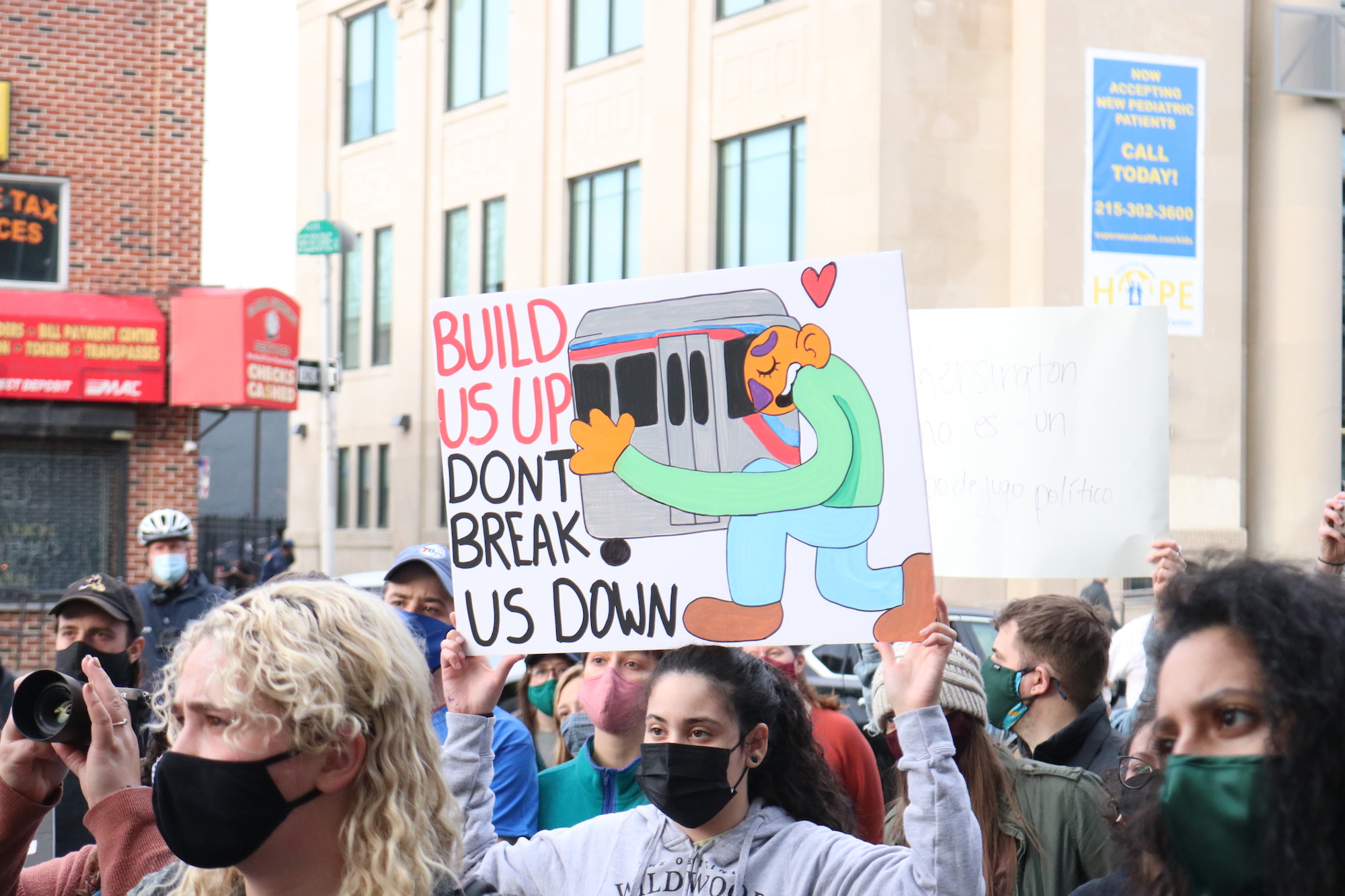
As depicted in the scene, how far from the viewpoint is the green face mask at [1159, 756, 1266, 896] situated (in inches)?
74.9

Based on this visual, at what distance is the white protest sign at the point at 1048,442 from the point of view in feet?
18.7

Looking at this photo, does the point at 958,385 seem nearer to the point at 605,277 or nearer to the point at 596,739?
the point at 596,739

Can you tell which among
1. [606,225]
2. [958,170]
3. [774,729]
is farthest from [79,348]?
[774,729]

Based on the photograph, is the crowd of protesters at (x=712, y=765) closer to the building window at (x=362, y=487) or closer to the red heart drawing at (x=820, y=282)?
the red heart drawing at (x=820, y=282)

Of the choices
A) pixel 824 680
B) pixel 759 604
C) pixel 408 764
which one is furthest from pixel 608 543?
pixel 824 680

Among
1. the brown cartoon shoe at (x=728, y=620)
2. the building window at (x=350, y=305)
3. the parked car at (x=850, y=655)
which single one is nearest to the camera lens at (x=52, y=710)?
the brown cartoon shoe at (x=728, y=620)

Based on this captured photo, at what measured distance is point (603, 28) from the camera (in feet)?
82.2

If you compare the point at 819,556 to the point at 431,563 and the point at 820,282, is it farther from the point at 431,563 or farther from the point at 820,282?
the point at 431,563

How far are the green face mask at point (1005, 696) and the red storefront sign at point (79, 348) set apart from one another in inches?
555

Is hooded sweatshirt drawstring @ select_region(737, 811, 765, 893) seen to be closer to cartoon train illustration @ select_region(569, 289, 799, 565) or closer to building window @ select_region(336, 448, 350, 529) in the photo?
cartoon train illustration @ select_region(569, 289, 799, 565)

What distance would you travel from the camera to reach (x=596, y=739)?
14.6 feet

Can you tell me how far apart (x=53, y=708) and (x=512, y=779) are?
4.97ft

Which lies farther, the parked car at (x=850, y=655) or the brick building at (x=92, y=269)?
the brick building at (x=92, y=269)

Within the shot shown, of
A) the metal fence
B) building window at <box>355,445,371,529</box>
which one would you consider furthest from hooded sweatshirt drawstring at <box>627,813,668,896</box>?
building window at <box>355,445,371,529</box>
